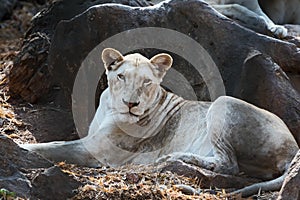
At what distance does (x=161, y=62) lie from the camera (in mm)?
8398

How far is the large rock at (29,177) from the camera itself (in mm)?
5984

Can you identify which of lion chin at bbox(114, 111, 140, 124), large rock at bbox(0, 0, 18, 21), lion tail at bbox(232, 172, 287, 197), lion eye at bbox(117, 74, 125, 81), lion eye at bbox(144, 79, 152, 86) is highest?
lion eye at bbox(117, 74, 125, 81)

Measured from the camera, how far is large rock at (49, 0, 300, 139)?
9.59 m

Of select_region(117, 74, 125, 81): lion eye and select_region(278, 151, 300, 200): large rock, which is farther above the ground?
select_region(117, 74, 125, 81): lion eye

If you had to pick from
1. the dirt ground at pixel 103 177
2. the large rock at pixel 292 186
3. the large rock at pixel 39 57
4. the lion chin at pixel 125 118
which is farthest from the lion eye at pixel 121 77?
the large rock at pixel 39 57

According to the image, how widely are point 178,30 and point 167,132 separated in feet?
5.75

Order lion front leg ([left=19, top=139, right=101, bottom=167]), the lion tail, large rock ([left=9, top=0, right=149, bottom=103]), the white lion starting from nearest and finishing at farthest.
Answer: the lion tail
the white lion
lion front leg ([left=19, top=139, right=101, bottom=167])
large rock ([left=9, top=0, right=149, bottom=103])

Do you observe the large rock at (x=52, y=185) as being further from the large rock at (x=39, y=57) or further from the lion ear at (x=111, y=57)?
the large rock at (x=39, y=57)

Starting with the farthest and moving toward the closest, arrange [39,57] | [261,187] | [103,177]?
[39,57] → [261,187] → [103,177]

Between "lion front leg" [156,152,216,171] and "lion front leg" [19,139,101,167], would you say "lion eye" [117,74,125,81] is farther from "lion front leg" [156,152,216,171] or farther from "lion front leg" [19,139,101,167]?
"lion front leg" [156,152,216,171]

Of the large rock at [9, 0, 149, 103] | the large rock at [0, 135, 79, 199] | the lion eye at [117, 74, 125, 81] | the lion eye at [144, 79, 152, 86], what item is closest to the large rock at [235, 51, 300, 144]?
the lion eye at [144, 79, 152, 86]

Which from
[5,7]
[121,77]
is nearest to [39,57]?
[121,77]

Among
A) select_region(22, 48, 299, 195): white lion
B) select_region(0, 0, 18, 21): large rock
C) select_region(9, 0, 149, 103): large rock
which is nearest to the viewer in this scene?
select_region(22, 48, 299, 195): white lion

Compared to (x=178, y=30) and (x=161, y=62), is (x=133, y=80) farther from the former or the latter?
(x=178, y=30)
